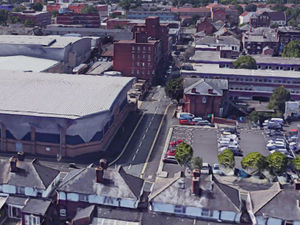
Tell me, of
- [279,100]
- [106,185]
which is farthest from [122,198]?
[279,100]

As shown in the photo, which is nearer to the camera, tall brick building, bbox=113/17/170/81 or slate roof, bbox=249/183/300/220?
slate roof, bbox=249/183/300/220

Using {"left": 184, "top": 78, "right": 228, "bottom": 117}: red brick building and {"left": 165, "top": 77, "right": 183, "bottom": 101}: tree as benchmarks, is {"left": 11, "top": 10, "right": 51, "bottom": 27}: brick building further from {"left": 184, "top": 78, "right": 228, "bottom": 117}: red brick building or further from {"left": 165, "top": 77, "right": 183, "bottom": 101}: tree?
{"left": 184, "top": 78, "right": 228, "bottom": 117}: red brick building

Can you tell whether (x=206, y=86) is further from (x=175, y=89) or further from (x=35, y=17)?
(x=35, y=17)

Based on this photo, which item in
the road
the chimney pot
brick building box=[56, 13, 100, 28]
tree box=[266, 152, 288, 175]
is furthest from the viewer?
brick building box=[56, 13, 100, 28]

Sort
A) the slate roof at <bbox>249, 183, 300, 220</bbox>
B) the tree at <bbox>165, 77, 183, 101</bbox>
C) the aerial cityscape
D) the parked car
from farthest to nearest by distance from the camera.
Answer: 1. the tree at <bbox>165, 77, 183, 101</bbox>
2. the parked car
3. the aerial cityscape
4. the slate roof at <bbox>249, 183, 300, 220</bbox>

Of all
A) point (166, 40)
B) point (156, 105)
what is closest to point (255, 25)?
point (166, 40)

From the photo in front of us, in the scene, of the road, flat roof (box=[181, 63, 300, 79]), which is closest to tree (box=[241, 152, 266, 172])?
the road

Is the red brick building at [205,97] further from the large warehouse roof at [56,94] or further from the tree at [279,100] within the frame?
the large warehouse roof at [56,94]

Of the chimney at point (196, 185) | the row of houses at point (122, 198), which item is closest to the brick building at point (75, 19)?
the row of houses at point (122, 198)
